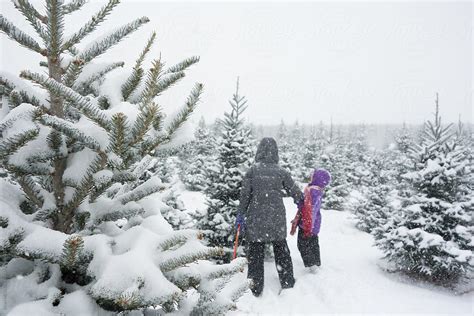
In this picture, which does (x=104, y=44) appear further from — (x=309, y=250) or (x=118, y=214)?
(x=309, y=250)

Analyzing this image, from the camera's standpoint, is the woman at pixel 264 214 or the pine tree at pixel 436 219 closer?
the woman at pixel 264 214

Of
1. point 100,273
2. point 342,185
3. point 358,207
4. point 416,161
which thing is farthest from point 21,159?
point 342,185

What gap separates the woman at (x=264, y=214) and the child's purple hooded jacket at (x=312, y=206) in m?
0.70

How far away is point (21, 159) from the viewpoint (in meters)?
1.24

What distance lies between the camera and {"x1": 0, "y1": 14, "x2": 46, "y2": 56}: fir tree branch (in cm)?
130

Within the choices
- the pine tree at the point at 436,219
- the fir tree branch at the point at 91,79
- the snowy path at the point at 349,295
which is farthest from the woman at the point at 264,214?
the fir tree branch at the point at 91,79

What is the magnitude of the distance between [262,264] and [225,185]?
2.06 metres

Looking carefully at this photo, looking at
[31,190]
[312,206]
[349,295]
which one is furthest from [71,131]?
[312,206]

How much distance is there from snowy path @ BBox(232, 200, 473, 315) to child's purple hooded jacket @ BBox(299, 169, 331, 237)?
87 cm

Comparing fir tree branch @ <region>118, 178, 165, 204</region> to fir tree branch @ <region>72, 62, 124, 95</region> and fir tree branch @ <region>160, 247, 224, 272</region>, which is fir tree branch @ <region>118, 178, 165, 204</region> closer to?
fir tree branch @ <region>160, 247, 224, 272</region>

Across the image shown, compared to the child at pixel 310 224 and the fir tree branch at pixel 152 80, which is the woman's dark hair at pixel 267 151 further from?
the fir tree branch at pixel 152 80

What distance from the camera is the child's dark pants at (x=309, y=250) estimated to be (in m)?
6.47

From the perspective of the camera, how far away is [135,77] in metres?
1.45

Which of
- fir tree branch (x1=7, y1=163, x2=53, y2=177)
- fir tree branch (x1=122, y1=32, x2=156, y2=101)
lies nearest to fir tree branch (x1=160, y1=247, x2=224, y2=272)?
fir tree branch (x1=7, y1=163, x2=53, y2=177)
